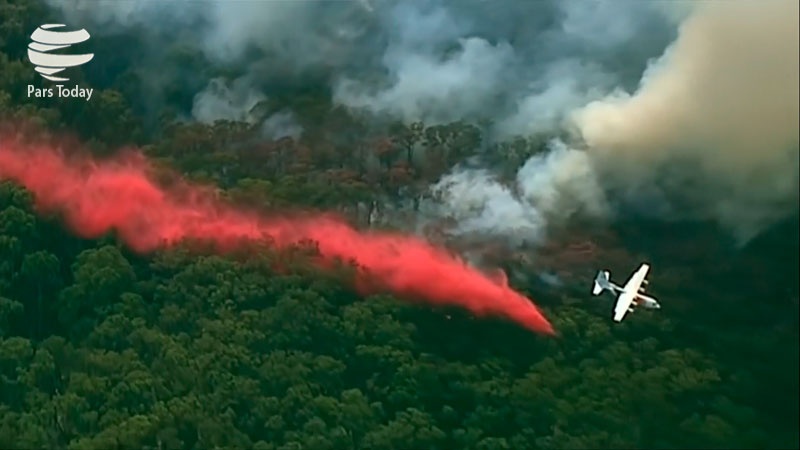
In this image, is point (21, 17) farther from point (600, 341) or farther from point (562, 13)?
point (600, 341)

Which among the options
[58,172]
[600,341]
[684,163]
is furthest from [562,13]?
[58,172]

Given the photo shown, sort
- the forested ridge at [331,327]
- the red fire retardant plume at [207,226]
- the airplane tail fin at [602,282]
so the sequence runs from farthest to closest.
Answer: the red fire retardant plume at [207,226], the airplane tail fin at [602,282], the forested ridge at [331,327]

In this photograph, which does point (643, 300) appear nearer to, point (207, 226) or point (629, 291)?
point (629, 291)

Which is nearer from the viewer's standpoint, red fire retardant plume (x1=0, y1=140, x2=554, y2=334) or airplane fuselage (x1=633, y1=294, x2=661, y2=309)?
airplane fuselage (x1=633, y1=294, x2=661, y2=309)
